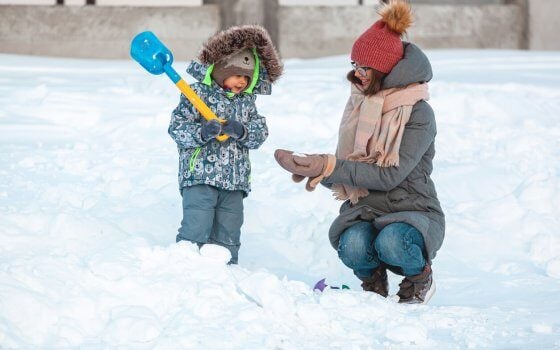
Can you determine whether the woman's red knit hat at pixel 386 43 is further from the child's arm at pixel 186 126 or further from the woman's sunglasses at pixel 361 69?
the child's arm at pixel 186 126

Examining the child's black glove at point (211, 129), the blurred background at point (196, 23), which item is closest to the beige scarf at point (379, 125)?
the child's black glove at point (211, 129)

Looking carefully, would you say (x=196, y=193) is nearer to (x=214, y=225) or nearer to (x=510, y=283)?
A: (x=214, y=225)

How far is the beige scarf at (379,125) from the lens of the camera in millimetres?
4422

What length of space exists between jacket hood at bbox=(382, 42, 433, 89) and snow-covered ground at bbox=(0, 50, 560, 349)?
85 centimetres

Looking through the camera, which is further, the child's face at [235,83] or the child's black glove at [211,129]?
the child's face at [235,83]

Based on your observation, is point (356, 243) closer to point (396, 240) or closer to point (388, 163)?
point (396, 240)

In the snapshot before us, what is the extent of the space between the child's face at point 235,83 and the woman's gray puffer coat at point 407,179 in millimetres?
570

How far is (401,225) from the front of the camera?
445cm

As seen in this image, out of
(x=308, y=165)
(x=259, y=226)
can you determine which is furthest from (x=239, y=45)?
(x=259, y=226)

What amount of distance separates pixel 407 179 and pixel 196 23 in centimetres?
759

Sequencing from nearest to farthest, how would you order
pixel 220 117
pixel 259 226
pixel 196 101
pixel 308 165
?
1. pixel 308 165
2. pixel 196 101
3. pixel 220 117
4. pixel 259 226

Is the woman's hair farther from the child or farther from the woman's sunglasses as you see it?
the child

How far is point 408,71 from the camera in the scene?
441 cm

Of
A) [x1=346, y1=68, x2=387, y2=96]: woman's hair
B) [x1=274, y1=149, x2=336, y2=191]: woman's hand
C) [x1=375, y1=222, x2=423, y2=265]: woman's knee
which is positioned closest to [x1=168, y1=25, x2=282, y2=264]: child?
[x1=274, y1=149, x2=336, y2=191]: woman's hand
